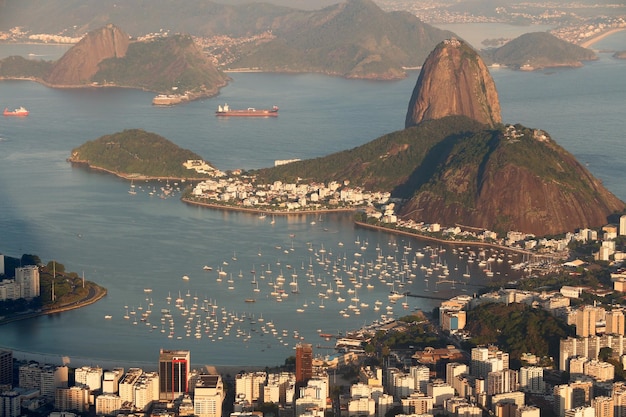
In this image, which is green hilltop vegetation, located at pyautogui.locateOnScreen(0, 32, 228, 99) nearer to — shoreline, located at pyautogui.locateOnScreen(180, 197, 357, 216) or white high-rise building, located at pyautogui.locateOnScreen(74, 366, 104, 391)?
shoreline, located at pyautogui.locateOnScreen(180, 197, 357, 216)

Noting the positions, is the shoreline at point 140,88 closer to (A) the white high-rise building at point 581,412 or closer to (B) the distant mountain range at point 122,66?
(B) the distant mountain range at point 122,66

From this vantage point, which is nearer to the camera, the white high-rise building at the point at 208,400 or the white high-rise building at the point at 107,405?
the white high-rise building at the point at 208,400

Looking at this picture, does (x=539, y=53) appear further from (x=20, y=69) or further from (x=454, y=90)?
(x=454, y=90)

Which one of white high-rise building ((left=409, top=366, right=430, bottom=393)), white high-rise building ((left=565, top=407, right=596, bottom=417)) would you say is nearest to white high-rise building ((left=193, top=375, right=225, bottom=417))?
white high-rise building ((left=409, top=366, right=430, bottom=393))

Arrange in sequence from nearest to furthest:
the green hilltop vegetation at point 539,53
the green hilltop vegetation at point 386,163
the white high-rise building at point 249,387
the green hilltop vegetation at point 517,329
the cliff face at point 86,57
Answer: the white high-rise building at point 249,387 → the green hilltop vegetation at point 517,329 → the green hilltop vegetation at point 386,163 → the cliff face at point 86,57 → the green hilltop vegetation at point 539,53

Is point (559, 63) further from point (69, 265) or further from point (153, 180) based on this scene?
point (69, 265)

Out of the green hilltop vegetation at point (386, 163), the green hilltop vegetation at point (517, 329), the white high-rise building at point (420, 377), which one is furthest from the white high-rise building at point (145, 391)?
the green hilltop vegetation at point (386, 163)
